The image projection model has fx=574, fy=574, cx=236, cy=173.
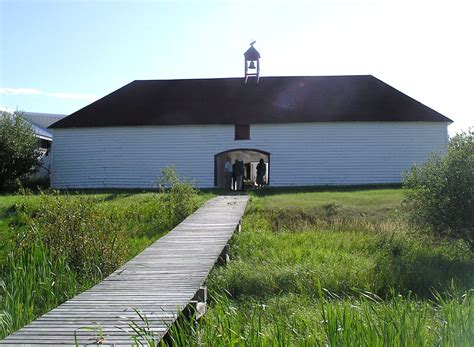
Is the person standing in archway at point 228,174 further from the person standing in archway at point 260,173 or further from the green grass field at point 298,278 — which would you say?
the green grass field at point 298,278

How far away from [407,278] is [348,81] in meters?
24.3

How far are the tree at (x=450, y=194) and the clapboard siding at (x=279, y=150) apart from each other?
16484mm

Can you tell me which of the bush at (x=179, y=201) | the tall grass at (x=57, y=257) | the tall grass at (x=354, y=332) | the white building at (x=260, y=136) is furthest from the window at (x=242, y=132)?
the tall grass at (x=354, y=332)

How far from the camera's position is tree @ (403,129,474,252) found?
1202 cm

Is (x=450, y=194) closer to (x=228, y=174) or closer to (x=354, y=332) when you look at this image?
(x=354, y=332)

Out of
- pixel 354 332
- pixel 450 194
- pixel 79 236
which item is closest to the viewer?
pixel 354 332

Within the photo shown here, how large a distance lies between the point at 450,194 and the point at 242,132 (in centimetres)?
1854

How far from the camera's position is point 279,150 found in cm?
2970

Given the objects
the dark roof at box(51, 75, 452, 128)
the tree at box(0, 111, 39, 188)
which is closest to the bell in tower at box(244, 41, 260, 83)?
the dark roof at box(51, 75, 452, 128)

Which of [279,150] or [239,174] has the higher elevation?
[279,150]

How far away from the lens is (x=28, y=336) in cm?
517

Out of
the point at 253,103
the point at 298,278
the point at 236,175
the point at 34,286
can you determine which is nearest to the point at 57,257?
the point at 34,286

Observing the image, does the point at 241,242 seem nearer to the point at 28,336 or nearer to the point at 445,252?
the point at 445,252

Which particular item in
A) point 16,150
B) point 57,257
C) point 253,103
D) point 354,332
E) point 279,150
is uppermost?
point 253,103
